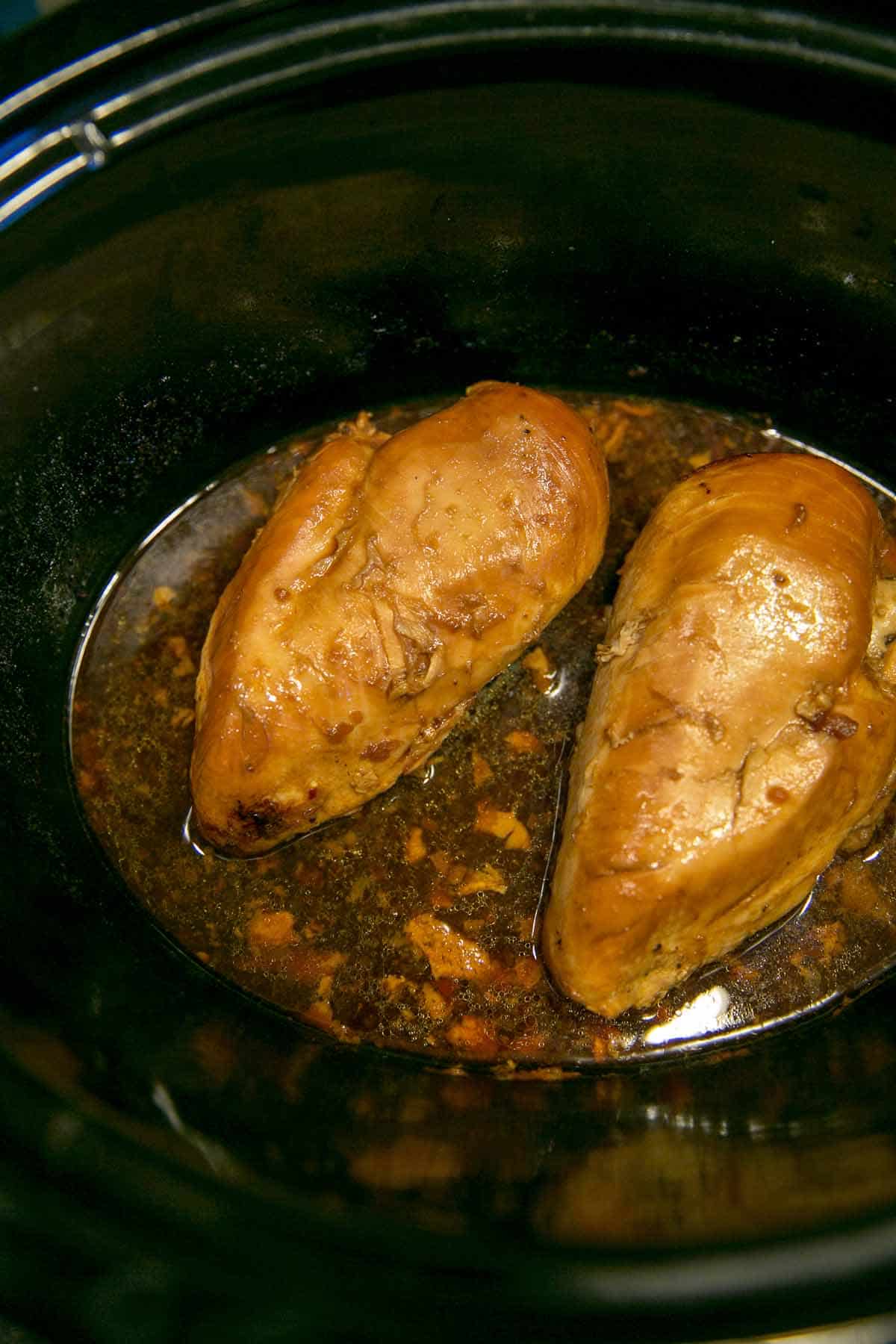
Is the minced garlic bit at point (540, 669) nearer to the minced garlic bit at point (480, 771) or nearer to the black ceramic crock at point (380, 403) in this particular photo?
the minced garlic bit at point (480, 771)

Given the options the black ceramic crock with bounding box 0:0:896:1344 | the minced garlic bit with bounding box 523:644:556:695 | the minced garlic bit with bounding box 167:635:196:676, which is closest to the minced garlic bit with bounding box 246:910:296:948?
the black ceramic crock with bounding box 0:0:896:1344

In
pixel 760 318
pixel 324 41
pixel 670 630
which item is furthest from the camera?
pixel 760 318

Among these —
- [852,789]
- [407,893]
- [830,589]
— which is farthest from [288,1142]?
[830,589]

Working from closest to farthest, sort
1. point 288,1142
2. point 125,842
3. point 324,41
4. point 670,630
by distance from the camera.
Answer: point 288,1142, point 670,630, point 324,41, point 125,842

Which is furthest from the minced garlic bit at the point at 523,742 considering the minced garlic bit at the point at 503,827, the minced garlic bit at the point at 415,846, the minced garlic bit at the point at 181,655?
the minced garlic bit at the point at 181,655

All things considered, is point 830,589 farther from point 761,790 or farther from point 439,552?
point 439,552

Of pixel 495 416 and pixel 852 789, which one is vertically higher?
pixel 495 416
